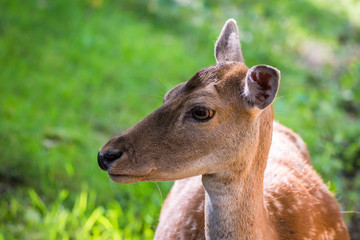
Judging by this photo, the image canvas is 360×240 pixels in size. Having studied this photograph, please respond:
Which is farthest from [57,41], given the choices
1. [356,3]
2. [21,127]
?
[356,3]

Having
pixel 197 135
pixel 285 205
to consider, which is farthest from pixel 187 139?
pixel 285 205

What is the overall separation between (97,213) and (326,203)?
5.75ft

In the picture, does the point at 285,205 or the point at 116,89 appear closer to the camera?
the point at 285,205

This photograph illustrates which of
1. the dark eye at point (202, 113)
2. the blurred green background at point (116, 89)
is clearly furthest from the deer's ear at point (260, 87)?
the blurred green background at point (116, 89)

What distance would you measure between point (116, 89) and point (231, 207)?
3.61 metres

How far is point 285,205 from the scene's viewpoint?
2746 millimetres

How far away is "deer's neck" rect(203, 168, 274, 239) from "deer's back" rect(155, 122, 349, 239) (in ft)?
1.09

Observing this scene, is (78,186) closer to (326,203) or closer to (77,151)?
(77,151)

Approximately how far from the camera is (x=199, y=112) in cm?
220

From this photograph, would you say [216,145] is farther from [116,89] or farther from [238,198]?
[116,89]

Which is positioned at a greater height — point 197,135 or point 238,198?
point 197,135

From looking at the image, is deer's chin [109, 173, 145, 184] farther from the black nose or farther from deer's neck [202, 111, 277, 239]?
deer's neck [202, 111, 277, 239]

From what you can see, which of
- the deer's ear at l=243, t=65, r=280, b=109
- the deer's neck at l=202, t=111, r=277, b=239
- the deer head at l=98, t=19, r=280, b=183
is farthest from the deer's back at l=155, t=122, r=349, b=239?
the deer's ear at l=243, t=65, r=280, b=109

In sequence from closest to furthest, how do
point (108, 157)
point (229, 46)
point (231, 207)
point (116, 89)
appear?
point (108, 157), point (231, 207), point (229, 46), point (116, 89)
